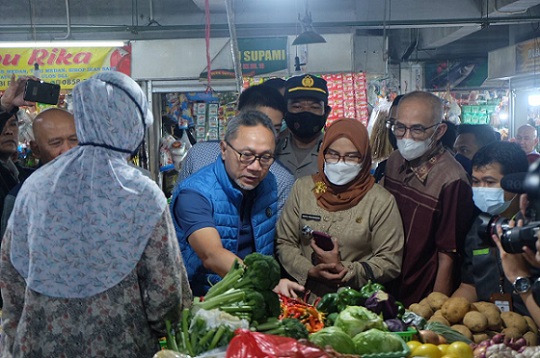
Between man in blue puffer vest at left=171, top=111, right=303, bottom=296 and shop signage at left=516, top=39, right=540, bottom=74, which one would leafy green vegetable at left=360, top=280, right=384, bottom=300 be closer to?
man in blue puffer vest at left=171, top=111, right=303, bottom=296

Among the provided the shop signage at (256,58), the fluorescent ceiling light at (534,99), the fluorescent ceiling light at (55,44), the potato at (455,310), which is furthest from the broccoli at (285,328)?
the fluorescent ceiling light at (534,99)

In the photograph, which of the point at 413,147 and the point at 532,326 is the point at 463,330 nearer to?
the point at 532,326

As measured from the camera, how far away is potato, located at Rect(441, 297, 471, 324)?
3381mm

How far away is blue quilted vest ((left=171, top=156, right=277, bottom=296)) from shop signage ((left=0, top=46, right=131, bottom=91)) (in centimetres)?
603

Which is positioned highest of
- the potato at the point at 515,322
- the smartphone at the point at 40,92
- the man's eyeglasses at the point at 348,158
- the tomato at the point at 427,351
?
the smartphone at the point at 40,92

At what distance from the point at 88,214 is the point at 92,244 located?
100mm

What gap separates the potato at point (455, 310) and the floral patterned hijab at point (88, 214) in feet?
5.51

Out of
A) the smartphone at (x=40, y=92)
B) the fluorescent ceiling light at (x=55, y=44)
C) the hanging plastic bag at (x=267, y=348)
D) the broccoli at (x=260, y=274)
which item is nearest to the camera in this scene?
the hanging plastic bag at (x=267, y=348)

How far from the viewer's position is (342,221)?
372 centimetres

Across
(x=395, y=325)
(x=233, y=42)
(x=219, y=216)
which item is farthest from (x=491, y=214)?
(x=233, y=42)

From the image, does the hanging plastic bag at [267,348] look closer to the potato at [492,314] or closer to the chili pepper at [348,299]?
the chili pepper at [348,299]

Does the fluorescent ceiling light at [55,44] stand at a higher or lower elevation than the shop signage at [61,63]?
higher

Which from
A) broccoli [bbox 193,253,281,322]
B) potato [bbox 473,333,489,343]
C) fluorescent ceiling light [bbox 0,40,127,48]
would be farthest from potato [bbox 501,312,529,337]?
fluorescent ceiling light [bbox 0,40,127,48]

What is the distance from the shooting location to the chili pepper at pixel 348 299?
10.3 feet
